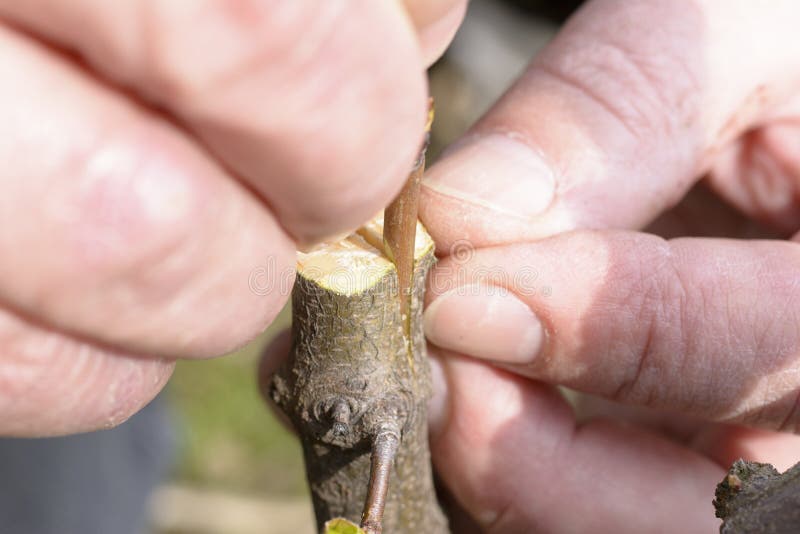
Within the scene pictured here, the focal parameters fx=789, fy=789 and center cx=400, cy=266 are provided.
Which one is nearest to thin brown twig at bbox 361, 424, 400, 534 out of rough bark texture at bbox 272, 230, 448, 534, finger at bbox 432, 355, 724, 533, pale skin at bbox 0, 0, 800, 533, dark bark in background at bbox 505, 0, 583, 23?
rough bark texture at bbox 272, 230, 448, 534

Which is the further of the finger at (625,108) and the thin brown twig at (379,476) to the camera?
the finger at (625,108)

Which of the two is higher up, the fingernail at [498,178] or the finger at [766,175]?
the fingernail at [498,178]

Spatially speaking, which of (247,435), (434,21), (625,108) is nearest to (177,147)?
(434,21)

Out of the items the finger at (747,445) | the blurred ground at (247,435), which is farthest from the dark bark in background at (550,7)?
the finger at (747,445)

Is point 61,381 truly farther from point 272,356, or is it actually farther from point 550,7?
point 550,7

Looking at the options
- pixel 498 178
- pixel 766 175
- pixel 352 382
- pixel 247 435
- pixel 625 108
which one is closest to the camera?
pixel 352 382

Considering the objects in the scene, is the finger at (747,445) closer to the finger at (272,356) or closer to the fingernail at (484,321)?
the fingernail at (484,321)
